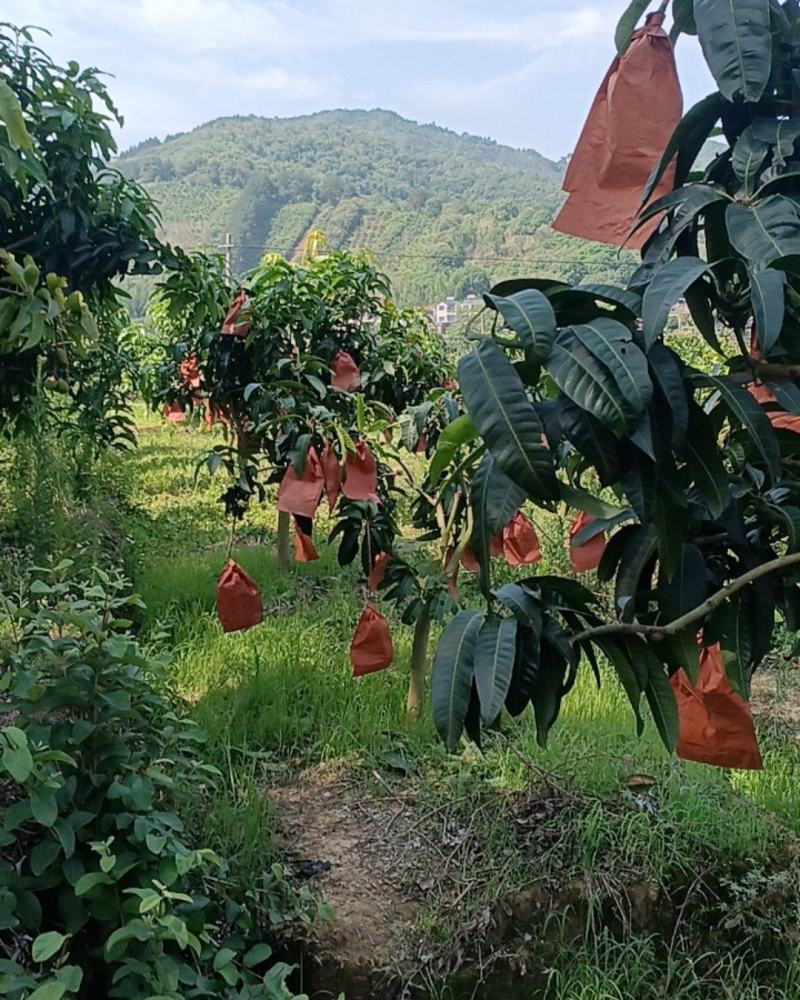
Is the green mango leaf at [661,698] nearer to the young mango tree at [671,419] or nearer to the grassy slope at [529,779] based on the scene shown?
the young mango tree at [671,419]

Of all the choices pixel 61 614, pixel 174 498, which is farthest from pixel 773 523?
pixel 174 498

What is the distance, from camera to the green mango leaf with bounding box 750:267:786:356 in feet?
2.20

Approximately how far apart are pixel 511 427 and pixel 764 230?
318 mm

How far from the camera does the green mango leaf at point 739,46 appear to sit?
2.56 ft

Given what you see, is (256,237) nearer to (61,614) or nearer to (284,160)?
(284,160)

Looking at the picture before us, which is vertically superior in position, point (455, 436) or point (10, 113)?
point (10, 113)

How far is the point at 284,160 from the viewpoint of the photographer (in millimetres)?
50500

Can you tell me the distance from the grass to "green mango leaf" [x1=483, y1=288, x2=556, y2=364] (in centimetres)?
125

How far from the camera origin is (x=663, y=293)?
717 mm

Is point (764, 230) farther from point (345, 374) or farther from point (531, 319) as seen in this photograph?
point (345, 374)

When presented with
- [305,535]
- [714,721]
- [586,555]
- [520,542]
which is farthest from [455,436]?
[305,535]

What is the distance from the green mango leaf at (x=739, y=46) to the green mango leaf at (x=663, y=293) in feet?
0.63

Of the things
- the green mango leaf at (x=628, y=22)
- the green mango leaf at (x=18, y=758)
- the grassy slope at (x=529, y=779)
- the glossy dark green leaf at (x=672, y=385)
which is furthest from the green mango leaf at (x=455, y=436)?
the grassy slope at (x=529, y=779)

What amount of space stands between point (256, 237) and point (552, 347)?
129 feet
